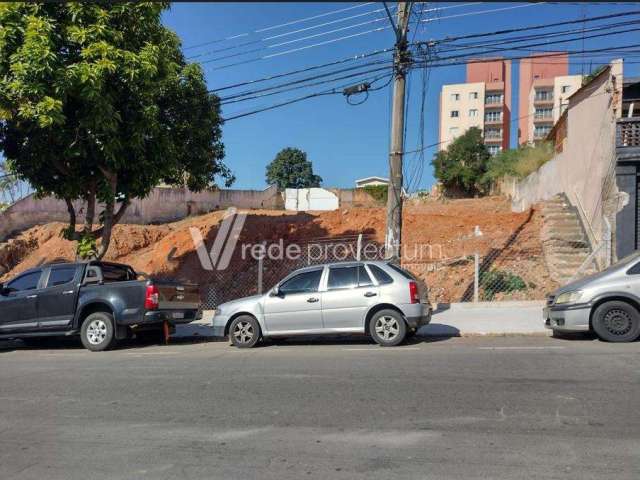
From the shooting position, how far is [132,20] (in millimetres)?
11992

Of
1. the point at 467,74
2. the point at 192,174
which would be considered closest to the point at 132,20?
the point at 192,174

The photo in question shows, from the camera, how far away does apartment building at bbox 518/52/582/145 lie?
7438 centimetres

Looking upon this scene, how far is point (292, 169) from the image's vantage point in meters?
69.5

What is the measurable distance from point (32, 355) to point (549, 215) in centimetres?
1523

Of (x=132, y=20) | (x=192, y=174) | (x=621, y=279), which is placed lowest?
(x=621, y=279)

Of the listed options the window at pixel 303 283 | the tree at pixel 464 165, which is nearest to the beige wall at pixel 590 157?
the window at pixel 303 283

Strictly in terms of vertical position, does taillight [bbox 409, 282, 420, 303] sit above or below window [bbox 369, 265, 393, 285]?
below

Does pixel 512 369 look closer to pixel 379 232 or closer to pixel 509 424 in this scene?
pixel 509 424

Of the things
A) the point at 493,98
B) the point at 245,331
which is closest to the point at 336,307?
the point at 245,331

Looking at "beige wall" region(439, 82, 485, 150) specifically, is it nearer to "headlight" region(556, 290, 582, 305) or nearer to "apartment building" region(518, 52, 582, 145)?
"apartment building" region(518, 52, 582, 145)

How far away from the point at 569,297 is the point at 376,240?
9.46 metres

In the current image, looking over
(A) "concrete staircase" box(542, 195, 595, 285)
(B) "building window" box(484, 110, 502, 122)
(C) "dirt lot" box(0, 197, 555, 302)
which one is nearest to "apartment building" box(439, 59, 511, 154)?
(B) "building window" box(484, 110, 502, 122)

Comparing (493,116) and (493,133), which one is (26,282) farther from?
(493,116)

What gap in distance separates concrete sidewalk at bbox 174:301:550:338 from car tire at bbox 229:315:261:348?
2261mm
